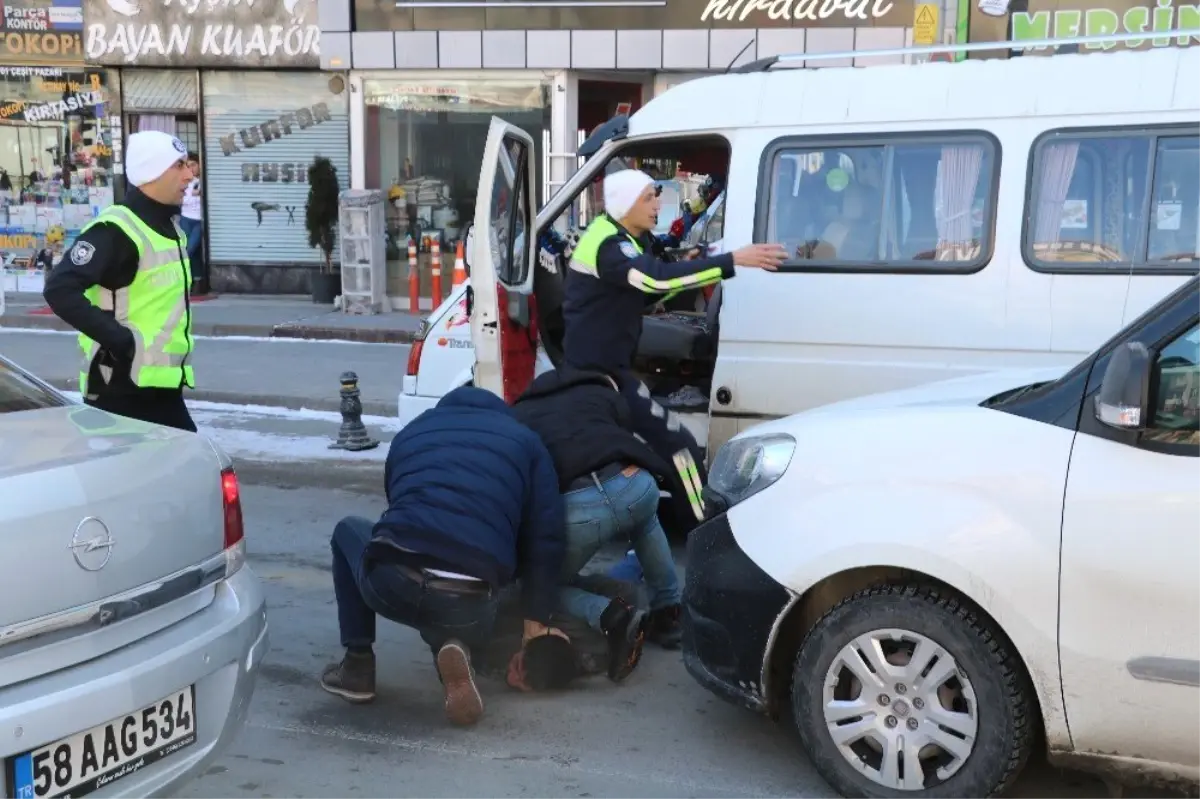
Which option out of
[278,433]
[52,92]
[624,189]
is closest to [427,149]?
[52,92]

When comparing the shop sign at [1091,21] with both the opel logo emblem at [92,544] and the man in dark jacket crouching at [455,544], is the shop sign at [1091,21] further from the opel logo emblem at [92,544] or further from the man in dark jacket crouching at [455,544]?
the opel logo emblem at [92,544]

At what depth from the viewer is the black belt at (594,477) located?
458 cm

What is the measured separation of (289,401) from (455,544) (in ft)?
22.8

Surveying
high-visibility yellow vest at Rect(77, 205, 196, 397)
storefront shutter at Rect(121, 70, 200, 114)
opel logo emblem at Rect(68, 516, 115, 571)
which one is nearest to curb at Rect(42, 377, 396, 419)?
high-visibility yellow vest at Rect(77, 205, 196, 397)

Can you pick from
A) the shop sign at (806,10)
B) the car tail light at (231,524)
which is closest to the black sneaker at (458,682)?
the car tail light at (231,524)

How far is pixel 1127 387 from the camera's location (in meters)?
3.13

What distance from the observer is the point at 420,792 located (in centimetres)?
384

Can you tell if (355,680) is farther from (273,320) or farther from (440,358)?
(273,320)

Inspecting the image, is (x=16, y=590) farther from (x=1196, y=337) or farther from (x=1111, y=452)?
(x=1196, y=337)

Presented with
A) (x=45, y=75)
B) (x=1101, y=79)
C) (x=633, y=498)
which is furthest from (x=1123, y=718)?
(x=45, y=75)

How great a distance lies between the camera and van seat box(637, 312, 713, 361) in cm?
666

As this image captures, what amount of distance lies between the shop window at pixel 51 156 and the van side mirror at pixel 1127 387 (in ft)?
53.1

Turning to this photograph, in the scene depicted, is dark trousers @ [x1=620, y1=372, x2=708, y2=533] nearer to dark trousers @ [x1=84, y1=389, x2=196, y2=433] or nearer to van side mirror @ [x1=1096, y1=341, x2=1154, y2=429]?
dark trousers @ [x1=84, y1=389, x2=196, y2=433]

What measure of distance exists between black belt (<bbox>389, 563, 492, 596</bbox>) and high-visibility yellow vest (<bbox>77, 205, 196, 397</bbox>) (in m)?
1.39
